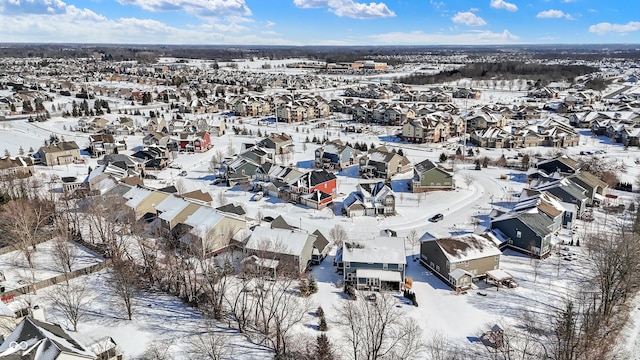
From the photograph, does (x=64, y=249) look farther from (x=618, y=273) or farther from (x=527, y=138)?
(x=527, y=138)

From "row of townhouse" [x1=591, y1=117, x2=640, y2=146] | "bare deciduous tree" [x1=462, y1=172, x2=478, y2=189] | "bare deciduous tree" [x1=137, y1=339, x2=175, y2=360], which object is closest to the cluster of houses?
"bare deciduous tree" [x1=462, y1=172, x2=478, y2=189]

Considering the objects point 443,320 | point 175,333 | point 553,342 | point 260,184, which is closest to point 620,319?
point 553,342

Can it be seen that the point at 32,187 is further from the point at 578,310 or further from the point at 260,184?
the point at 578,310

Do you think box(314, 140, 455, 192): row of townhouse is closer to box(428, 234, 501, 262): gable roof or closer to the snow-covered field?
the snow-covered field

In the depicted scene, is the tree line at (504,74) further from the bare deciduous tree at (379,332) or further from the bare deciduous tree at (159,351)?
the bare deciduous tree at (159,351)

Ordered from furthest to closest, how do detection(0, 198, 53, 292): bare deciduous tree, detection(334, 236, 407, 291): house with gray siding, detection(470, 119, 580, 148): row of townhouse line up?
detection(470, 119, 580, 148): row of townhouse
detection(0, 198, 53, 292): bare deciduous tree
detection(334, 236, 407, 291): house with gray siding

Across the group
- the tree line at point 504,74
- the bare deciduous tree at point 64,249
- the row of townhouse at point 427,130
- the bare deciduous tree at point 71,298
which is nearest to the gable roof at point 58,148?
the bare deciduous tree at point 64,249

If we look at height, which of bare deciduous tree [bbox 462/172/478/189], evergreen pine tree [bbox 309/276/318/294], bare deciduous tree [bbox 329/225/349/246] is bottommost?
evergreen pine tree [bbox 309/276/318/294]

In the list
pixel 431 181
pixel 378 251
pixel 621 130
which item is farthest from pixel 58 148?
pixel 621 130
